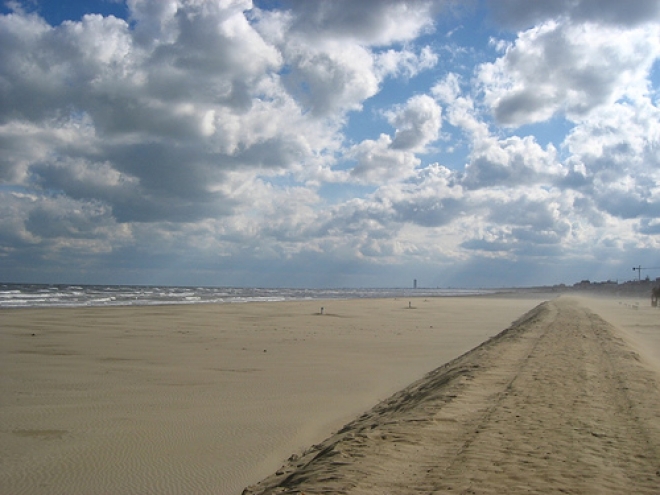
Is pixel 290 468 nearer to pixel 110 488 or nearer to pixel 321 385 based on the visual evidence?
pixel 110 488

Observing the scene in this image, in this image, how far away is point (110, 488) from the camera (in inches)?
224

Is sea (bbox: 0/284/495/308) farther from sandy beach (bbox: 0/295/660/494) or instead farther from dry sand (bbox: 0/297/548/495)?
sandy beach (bbox: 0/295/660/494)

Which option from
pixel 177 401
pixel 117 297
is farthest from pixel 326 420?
pixel 117 297

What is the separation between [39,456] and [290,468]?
342 centimetres

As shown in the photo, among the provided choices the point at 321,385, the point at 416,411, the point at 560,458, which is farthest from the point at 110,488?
the point at 321,385

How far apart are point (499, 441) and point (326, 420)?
10.9 feet

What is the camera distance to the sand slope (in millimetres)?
4789

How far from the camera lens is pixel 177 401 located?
9.42 metres

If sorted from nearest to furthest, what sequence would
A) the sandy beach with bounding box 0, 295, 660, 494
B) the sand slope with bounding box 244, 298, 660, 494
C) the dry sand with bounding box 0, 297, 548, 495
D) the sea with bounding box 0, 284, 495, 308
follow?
the sand slope with bounding box 244, 298, 660, 494 → the sandy beach with bounding box 0, 295, 660, 494 → the dry sand with bounding box 0, 297, 548, 495 → the sea with bounding box 0, 284, 495, 308

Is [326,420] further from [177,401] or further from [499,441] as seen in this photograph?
[499,441]

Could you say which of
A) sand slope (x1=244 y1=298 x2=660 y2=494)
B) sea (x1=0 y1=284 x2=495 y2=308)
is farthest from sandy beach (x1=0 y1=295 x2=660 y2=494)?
sea (x1=0 y1=284 x2=495 y2=308)

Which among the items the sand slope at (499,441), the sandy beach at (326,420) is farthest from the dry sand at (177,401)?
the sand slope at (499,441)

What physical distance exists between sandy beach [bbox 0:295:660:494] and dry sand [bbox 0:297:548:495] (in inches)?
1.5

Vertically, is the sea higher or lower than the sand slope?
lower
